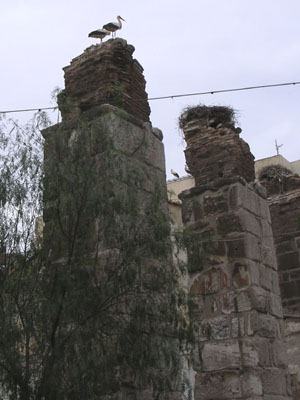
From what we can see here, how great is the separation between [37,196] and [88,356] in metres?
1.13

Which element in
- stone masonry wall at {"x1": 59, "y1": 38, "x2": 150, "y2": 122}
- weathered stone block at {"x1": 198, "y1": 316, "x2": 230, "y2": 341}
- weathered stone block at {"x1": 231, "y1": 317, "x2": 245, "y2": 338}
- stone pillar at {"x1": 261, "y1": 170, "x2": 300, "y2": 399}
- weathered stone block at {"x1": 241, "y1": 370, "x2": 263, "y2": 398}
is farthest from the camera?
stone pillar at {"x1": 261, "y1": 170, "x2": 300, "y2": 399}

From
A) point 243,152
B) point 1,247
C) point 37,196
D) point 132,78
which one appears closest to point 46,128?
point 37,196

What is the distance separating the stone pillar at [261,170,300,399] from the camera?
28.3 feet

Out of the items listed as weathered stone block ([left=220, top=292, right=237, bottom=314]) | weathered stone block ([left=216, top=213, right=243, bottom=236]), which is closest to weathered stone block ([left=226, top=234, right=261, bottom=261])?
weathered stone block ([left=216, top=213, right=243, bottom=236])

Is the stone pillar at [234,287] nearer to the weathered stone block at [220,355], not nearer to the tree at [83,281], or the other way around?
the weathered stone block at [220,355]

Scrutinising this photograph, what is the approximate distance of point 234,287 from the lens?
21.7ft

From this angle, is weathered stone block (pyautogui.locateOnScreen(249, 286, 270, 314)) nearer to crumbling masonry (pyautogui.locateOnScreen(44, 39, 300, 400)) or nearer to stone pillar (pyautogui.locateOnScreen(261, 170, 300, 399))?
crumbling masonry (pyautogui.locateOnScreen(44, 39, 300, 400))

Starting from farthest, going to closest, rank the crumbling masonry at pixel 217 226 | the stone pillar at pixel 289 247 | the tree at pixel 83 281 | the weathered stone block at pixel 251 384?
the stone pillar at pixel 289 247
the weathered stone block at pixel 251 384
the crumbling masonry at pixel 217 226
the tree at pixel 83 281

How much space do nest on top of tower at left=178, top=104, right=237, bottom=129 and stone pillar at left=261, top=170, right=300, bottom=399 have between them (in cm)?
172

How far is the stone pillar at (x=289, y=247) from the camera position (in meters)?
8.63

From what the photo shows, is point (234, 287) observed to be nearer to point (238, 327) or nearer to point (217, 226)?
point (238, 327)

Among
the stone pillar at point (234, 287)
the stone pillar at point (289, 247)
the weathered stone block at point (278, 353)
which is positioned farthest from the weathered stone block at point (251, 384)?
the stone pillar at point (289, 247)

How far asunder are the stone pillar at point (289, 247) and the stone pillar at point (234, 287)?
1.74 m

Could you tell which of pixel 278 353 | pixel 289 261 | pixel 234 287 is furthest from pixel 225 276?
pixel 289 261
